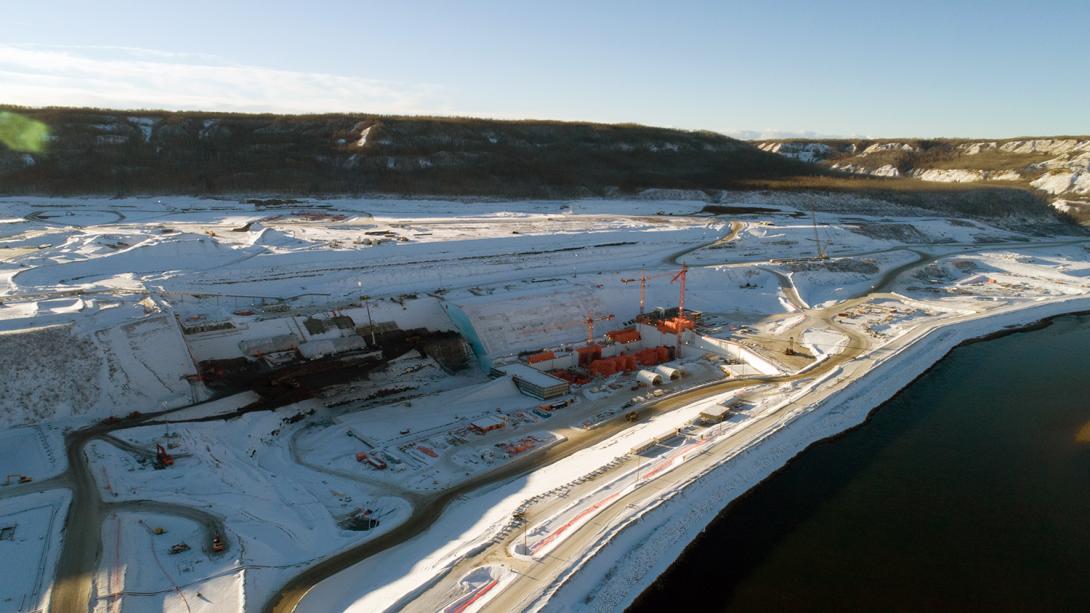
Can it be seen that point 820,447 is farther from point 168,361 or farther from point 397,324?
point 168,361

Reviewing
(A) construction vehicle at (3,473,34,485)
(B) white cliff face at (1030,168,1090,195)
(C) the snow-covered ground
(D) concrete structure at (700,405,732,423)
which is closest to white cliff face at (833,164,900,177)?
(B) white cliff face at (1030,168,1090,195)

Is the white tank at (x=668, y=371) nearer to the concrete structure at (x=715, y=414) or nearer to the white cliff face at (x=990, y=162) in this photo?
the concrete structure at (x=715, y=414)

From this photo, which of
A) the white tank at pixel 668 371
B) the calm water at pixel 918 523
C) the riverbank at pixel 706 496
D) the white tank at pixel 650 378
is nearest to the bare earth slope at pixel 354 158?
the white tank at pixel 668 371

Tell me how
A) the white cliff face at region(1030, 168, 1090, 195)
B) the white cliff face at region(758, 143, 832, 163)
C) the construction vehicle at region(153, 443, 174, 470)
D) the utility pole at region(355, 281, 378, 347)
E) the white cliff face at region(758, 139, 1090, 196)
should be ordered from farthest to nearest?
the white cliff face at region(758, 143, 832, 163) → the white cliff face at region(758, 139, 1090, 196) → the white cliff face at region(1030, 168, 1090, 195) → the utility pole at region(355, 281, 378, 347) → the construction vehicle at region(153, 443, 174, 470)

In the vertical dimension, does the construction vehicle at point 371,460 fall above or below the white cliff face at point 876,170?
below

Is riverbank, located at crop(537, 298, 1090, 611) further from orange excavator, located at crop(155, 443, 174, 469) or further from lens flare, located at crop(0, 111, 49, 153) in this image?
lens flare, located at crop(0, 111, 49, 153)

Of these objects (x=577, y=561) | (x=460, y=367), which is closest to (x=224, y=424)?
(x=460, y=367)
